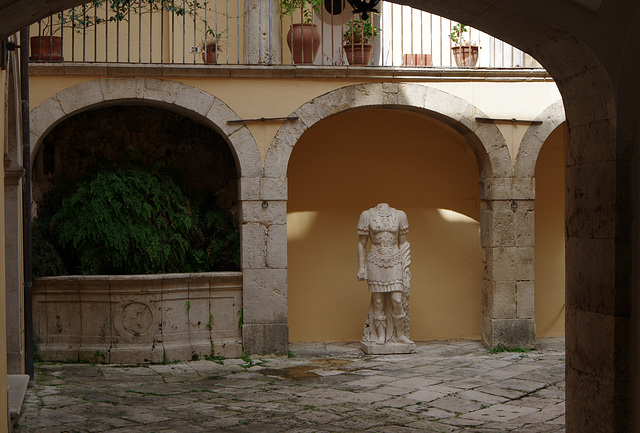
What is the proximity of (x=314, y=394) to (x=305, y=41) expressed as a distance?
159 inches

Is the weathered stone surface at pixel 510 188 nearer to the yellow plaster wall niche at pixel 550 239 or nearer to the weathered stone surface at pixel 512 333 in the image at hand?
the yellow plaster wall niche at pixel 550 239

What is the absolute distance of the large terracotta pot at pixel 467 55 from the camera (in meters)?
9.35

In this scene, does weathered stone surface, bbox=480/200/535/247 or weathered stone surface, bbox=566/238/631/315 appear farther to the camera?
weathered stone surface, bbox=480/200/535/247

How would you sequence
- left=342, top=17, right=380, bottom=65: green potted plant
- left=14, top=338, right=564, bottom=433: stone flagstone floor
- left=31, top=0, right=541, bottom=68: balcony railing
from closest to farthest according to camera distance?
1. left=14, top=338, right=564, bottom=433: stone flagstone floor
2. left=342, top=17, right=380, bottom=65: green potted plant
3. left=31, top=0, right=541, bottom=68: balcony railing

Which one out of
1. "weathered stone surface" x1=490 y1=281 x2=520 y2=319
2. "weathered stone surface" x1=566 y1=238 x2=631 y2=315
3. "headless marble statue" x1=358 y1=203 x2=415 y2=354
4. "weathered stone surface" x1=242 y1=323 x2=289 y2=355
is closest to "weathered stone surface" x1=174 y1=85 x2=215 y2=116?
"headless marble statue" x1=358 y1=203 x2=415 y2=354

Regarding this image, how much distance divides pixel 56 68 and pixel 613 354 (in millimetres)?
6592

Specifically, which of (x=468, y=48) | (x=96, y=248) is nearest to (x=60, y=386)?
(x=96, y=248)

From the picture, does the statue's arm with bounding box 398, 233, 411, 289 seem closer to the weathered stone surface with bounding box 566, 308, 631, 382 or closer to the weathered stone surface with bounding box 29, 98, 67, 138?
the weathered stone surface with bounding box 29, 98, 67, 138

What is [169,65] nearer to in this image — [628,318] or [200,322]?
[200,322]

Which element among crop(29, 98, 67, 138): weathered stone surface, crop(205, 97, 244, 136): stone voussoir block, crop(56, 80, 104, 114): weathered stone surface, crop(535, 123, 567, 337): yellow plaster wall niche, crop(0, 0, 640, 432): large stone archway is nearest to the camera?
crop(0, 0, 640, 432): large stone archway

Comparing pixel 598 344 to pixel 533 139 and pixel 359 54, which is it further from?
pixel 359 54

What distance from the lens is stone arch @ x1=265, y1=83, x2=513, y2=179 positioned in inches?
347

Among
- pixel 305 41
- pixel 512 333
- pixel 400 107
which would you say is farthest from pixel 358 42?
pixel 512 333

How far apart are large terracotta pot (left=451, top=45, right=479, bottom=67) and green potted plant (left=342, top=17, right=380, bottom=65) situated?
97 centimetres
